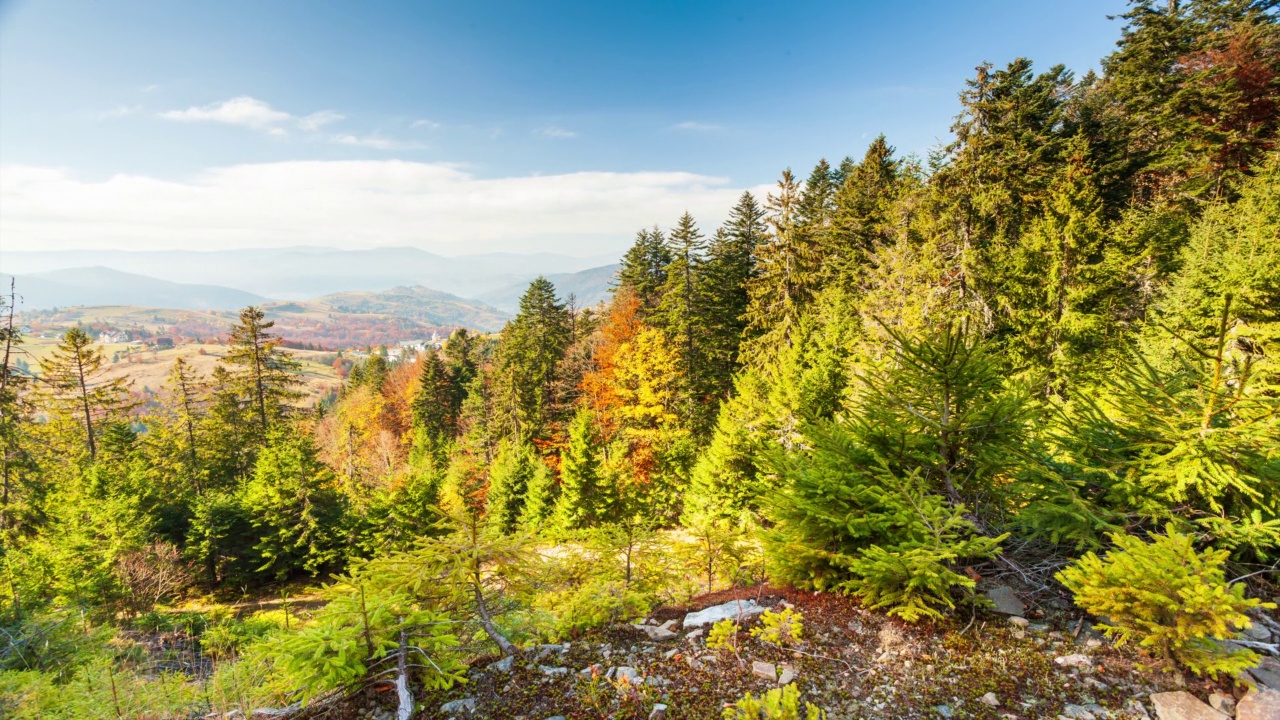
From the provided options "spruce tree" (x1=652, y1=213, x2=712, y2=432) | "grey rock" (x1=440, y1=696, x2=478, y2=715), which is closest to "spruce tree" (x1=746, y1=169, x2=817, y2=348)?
"spruce tree" (x1=652, y1=213, x2=712, y2=432)

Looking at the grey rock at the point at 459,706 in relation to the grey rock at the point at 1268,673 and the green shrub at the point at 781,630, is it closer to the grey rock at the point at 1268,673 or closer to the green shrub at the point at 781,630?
the green shrub at the point at 781,630

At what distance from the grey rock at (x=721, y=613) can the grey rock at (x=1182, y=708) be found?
10.5ft

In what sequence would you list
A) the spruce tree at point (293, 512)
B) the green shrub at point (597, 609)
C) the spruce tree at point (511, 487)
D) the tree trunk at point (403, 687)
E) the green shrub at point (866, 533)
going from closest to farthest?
the tree trunk at point (403, 687), the green shrub at point (866, 533), the green shrub at point (597, 609), the spruce tree at point (293, 512), the spruce tree at point (511, 487)

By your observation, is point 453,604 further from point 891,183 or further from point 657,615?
point 891,183

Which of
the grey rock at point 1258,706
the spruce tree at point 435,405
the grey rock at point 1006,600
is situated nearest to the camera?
the grey rock at point 1258,706

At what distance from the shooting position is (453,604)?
519cm

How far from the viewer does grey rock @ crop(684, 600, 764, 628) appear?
5.45 metres

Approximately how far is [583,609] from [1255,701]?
5.48 meters

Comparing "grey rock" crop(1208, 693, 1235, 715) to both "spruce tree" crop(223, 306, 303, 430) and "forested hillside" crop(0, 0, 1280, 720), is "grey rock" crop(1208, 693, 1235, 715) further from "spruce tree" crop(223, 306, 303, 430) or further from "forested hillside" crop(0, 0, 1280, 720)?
"spruce tree" crop(223, 306, 303, 430)

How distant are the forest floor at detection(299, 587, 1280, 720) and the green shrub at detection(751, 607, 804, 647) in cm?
10

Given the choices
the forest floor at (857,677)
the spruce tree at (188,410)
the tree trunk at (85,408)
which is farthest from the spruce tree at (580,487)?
the tree trunk at (85,408)

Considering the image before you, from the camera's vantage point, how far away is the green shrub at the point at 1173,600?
10.8ft

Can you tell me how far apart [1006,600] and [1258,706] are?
1949mm

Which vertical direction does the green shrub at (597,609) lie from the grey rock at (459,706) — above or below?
below
